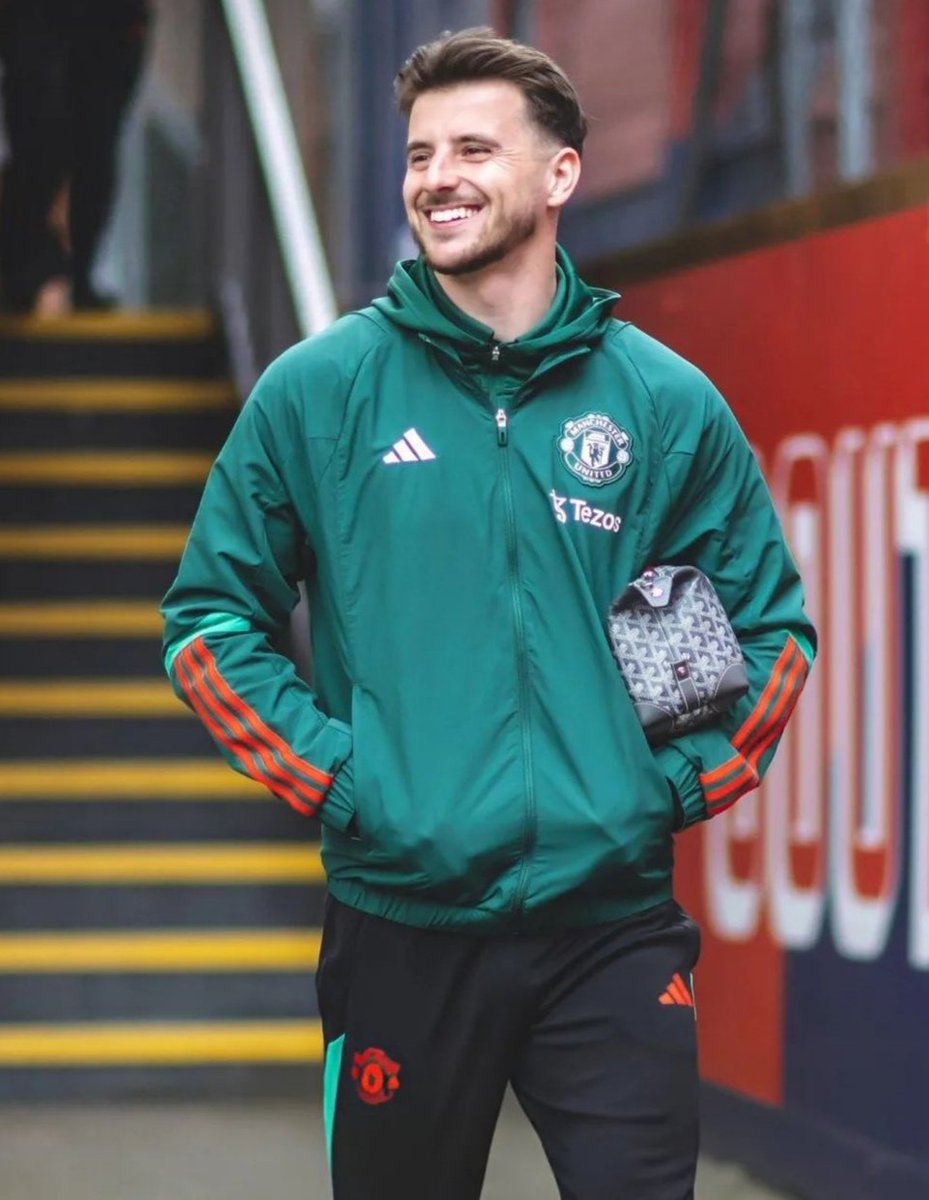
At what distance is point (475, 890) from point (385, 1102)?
1.05 feet

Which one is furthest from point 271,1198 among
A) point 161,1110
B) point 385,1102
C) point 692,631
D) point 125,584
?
point 125,584

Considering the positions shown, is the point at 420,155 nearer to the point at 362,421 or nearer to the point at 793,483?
the point at 362,421

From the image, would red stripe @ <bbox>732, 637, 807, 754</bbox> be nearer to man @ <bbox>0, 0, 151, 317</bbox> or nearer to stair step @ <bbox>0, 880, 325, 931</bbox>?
stair step @ <bbox>0, 880, 325, 931</bbox>

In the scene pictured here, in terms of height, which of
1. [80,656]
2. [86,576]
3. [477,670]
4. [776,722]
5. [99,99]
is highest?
[99,99]

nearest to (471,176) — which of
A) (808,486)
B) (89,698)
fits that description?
(808,486)

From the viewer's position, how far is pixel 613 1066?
10.2 ft

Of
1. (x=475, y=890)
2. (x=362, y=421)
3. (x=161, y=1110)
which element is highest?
(x=362, y=421)

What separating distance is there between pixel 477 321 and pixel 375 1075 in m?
0.94

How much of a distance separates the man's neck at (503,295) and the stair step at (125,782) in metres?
4.23

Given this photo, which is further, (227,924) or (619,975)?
(227,924)

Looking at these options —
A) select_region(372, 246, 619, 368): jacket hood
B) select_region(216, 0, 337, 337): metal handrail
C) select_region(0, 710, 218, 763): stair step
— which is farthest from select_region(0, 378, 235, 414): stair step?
select_region(372, 246, 619, 368): jacket hood

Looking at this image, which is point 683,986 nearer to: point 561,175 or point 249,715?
point 249,715

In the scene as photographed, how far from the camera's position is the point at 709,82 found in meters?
5.97

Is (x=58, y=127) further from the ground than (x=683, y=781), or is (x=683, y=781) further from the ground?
(x=58, y=127)
